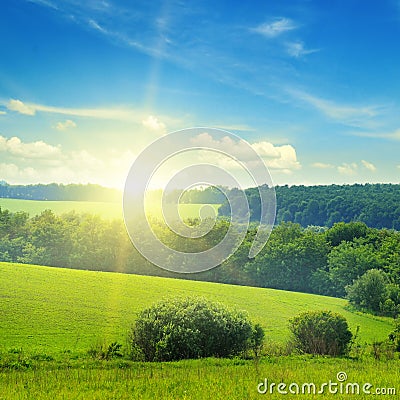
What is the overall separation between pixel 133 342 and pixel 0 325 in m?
10.1

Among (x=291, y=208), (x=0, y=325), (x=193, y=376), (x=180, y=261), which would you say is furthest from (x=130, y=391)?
(x=291, y=208)

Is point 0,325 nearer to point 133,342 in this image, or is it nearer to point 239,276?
point 133,342

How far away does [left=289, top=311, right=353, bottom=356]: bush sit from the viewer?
56.5 ft

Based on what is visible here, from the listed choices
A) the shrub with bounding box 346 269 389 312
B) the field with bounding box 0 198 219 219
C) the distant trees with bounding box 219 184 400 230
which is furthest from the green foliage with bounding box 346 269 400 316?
the field with bounding box 0 198 219 219

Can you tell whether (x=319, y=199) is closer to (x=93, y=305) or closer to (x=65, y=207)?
(x=65, y=207)

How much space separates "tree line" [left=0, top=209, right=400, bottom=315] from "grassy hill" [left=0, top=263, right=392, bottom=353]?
12.6 metres

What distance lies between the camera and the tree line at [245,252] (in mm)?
54219

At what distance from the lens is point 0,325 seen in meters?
22.8

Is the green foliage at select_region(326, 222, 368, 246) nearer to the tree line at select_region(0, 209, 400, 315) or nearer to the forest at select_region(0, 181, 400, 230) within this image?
the tree line at select_region(0, 209, 400, 315)

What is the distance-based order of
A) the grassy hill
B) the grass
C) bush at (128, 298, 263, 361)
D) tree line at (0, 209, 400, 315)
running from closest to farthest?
the grass, bush at (128, 298, 263, 361), the grassy hill, tree line at (0, 209, 400, 315)

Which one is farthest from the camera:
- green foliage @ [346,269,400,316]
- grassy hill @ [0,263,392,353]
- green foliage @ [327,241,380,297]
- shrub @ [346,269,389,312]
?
green foliage @ [327,241,380,297]

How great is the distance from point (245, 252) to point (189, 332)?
144 ft

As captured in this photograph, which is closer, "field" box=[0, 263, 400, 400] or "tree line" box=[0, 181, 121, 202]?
"field" box=[0, 263, 400, 400]

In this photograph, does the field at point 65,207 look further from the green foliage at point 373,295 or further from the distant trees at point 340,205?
the green foliage at point 373,295
